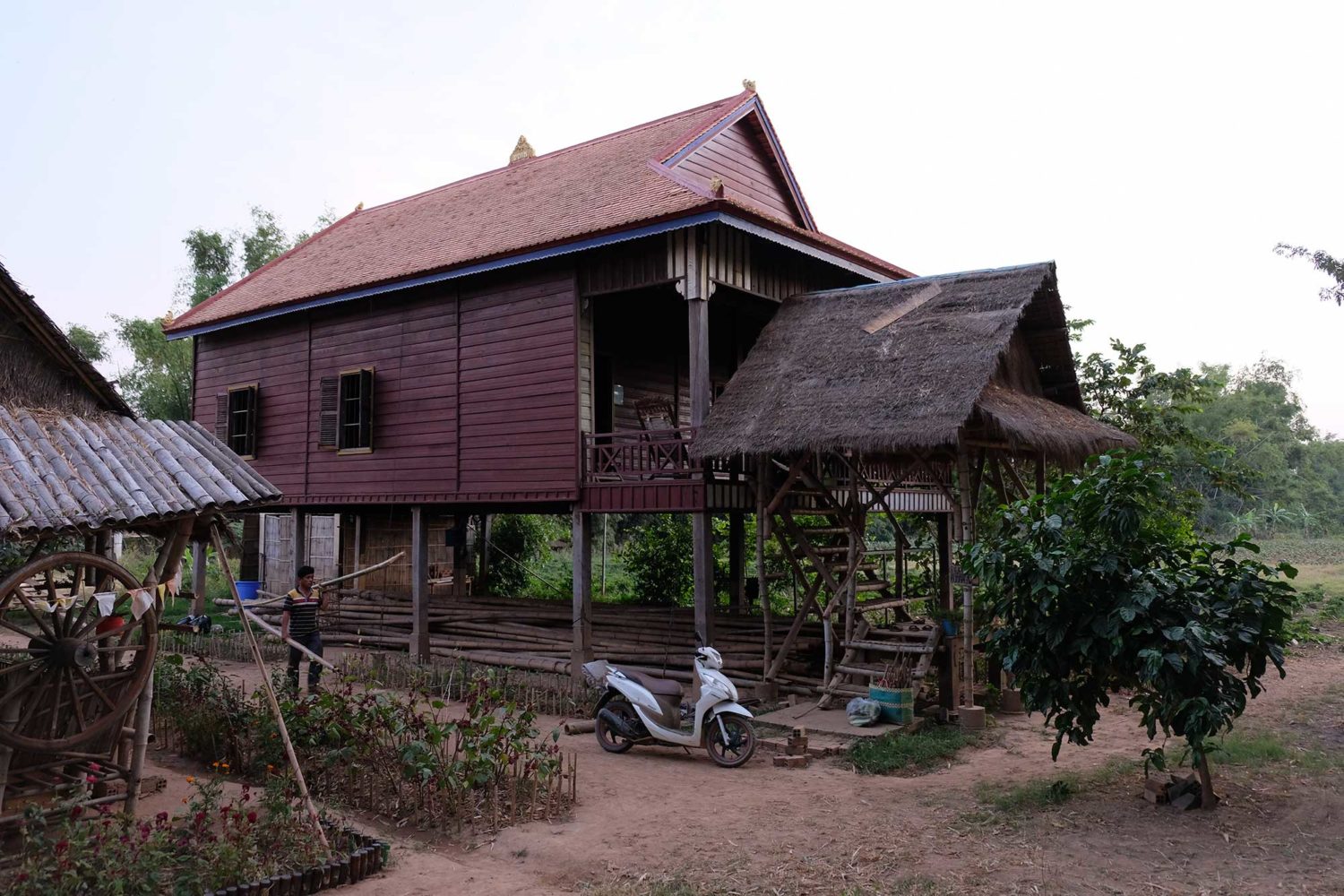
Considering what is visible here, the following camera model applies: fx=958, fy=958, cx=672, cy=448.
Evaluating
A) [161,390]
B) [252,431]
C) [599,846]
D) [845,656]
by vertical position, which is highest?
[161,390]

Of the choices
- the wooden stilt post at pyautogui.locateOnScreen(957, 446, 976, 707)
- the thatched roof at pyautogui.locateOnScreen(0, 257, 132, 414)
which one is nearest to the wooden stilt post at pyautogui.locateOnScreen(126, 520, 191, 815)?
the thatched roof at pyautogui.locateOnScreen(0, 257, 132, 414)

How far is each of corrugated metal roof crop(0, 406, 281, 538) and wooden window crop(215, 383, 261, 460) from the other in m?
10.2

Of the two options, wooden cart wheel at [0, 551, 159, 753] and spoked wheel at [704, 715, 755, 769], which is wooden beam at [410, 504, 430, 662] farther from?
wooden cart wheel at [0, 551, 159, 753]

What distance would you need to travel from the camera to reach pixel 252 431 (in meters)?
17.5

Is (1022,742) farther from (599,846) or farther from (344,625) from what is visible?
(344,625)

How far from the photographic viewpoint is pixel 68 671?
6418mm

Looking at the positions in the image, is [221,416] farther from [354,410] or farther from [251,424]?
[354,410]

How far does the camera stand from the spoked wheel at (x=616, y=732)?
384 inches

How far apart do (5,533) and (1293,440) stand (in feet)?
193

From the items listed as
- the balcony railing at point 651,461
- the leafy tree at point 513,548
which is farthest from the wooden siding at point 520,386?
the leafy tree at point 513,548

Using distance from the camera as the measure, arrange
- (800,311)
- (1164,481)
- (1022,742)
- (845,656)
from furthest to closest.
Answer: (800,311) → (845,656) → (1022,742) → (1164,481)

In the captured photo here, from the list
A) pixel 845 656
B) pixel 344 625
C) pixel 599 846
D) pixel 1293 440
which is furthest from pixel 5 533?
pixel 1293 440

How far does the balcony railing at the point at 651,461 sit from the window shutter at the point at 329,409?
17.4 feet

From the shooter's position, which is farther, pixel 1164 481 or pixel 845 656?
pixel 845 656
